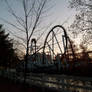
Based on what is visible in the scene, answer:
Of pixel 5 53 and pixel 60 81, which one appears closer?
pixel 60 81

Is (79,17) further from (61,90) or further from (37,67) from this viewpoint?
(37,67)

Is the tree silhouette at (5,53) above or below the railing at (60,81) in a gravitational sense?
above

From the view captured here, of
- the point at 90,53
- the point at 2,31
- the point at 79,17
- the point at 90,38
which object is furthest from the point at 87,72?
→ the point at 2,31

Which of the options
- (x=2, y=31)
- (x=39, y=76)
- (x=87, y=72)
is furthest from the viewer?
(x=2, y=31)

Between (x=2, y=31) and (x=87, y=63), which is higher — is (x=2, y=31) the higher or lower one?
the higher one

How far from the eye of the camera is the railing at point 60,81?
4.86 m

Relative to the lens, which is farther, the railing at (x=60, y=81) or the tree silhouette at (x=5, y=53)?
the tree silhouette at (x=5, y=53)

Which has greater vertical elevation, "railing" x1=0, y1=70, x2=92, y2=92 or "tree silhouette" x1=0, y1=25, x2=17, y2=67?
"tree silhouette" x1=0, y1=25, x2=17, y2=67

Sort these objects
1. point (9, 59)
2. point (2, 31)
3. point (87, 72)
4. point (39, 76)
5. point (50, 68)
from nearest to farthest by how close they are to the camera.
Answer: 1. point (39, 76)
2. point (87, 72)
3. point (50, 68)
4. point (9, 59)
5. point (2, 31)

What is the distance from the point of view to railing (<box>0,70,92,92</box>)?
4.86 metres

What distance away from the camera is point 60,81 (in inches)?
274

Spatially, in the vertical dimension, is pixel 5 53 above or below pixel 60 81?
above

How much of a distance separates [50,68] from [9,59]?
26.0ft

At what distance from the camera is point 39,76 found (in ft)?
Answer: 25.5
